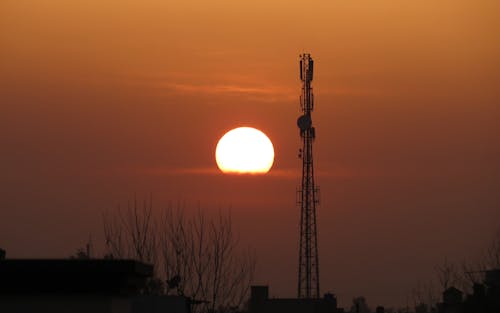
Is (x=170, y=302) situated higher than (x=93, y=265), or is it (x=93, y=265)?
(x=170, y=302)

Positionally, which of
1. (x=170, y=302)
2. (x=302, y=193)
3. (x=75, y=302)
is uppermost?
(x=302, y=193)

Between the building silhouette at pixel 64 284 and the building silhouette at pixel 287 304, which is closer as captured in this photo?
the building silhouette at pixel 64 284

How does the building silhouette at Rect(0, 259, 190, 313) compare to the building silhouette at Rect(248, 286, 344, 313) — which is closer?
the building silhouette at Rect(0, 259, 190, 313)

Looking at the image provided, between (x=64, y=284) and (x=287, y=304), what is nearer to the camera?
(x=64, y=284)

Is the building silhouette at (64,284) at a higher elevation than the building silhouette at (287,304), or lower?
lower

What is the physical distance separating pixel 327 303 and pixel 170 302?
43451 millimetres

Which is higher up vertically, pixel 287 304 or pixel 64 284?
pixel 287 304

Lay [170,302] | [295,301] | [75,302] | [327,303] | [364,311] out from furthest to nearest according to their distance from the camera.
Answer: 1. [364,311]
2. [327,303]
3. [295,301]
4. [170,302]
5. [75,302]

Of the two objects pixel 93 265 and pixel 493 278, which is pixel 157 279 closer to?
pixel 493 278

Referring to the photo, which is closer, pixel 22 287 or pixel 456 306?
pixel 22 287

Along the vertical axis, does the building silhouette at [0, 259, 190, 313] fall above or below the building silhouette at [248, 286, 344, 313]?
below

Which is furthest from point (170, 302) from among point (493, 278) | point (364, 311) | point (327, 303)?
point (364, 311)

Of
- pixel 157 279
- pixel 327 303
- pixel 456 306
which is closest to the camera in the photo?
pixel 157 279

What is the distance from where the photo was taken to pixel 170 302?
113 ft
